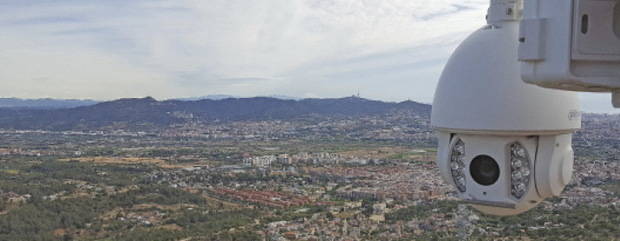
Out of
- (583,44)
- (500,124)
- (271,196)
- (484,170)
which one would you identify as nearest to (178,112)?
(271,196)

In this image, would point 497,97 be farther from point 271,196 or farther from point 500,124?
point 271,196

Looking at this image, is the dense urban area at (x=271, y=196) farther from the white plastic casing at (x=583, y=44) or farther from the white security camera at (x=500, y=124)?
the white plastic casing at (x=583, y=44)

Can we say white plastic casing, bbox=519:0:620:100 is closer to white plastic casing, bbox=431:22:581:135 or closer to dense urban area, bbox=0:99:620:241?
white plastic casing, bbox=431:22:581:135

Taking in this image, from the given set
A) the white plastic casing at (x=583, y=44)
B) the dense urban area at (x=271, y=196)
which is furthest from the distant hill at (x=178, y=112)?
the white plastic casing at (x=583, y=44)

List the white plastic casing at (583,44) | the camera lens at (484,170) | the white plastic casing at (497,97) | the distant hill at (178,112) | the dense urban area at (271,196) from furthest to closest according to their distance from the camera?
the distant hill at (178,112) < the dense urban area at (271,196) < the camera lens at (484,170) < the white plastic casing at (497,97) < the white plastic casing at (583,44)

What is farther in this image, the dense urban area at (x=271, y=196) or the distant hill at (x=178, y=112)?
the distant hill at (x=178, y=112)

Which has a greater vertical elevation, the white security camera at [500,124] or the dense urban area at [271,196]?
the white security camera at [500,124]
